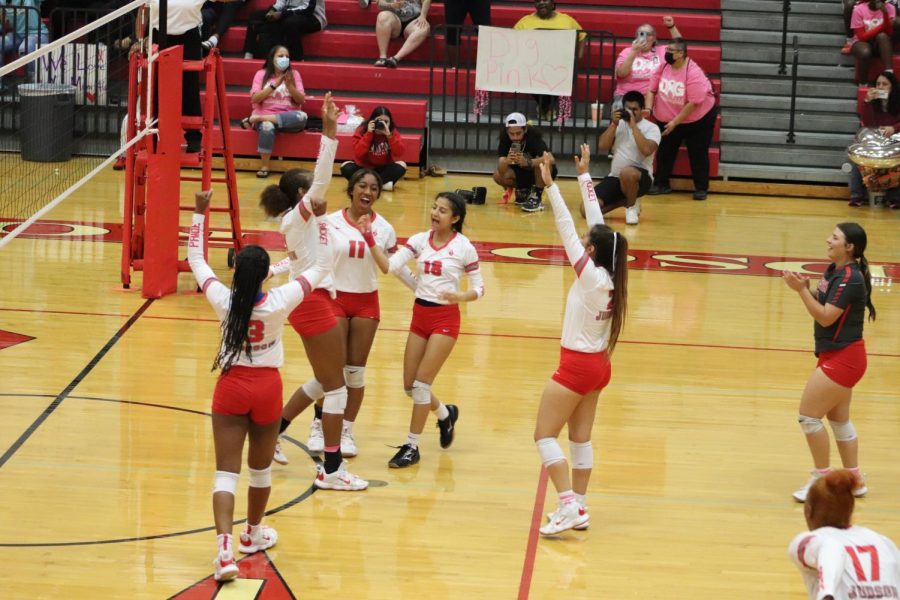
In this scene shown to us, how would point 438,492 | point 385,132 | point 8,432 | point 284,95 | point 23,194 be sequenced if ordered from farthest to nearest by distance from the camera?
1. point 284,95
2. point 385,132
3. point 23,194
4. point 8,432
5. point 438,492

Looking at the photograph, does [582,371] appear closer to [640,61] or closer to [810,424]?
[810,424]

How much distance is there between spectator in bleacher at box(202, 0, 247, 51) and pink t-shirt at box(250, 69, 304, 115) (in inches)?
53.1

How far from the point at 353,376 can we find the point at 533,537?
149 cm

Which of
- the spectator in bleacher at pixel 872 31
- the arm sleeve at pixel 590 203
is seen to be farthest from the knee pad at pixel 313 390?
the spectator in bleacher at pixel 872 31

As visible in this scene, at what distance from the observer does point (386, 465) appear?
25.4 ft

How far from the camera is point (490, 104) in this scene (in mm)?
17859

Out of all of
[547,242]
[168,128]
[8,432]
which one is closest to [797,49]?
[547,242]

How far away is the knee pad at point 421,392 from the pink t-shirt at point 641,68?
1012cm

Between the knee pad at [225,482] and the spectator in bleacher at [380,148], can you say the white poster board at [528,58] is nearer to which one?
the spectator in bleacher at [380,148]

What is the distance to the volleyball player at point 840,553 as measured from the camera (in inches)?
165

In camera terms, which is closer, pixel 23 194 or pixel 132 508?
pixel 132 508

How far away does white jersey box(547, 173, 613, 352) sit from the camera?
6.52 metres

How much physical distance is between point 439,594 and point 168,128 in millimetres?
6339

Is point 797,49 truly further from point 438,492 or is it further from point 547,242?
point 438,492
